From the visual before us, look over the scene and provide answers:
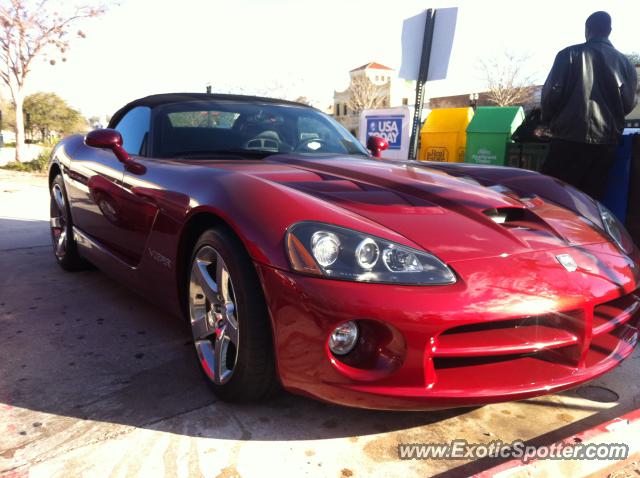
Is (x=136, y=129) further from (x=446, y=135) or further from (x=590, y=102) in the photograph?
(x=446, y=135)

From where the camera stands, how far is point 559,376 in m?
1.80

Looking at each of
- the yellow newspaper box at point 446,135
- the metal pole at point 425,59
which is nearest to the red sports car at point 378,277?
the metal pole at point 425,59

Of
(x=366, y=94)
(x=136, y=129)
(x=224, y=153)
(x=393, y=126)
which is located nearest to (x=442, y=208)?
(x=224, y=153)

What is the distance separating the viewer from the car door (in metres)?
2.89

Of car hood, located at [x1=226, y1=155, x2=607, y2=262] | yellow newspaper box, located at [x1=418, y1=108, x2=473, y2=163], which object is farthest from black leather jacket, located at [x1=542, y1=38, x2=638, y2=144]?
yellow newspaper box, located at [x1=418, y1=108, x2=473, y2=163]

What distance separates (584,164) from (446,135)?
3.64 meters

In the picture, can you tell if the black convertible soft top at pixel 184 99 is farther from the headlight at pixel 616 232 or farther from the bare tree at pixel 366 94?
the bare tree at pixel 366 94

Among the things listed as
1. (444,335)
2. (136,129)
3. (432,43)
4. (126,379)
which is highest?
(432,43)

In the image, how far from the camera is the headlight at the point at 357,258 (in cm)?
171

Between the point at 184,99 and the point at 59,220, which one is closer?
the point at 184,99

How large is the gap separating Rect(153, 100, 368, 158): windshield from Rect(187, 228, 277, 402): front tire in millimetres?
887

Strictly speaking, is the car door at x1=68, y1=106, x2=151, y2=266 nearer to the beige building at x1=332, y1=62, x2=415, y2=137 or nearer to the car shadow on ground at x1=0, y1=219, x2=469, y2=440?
the car shadow on ground at x1=0, y1=219, x2=469, y2=440

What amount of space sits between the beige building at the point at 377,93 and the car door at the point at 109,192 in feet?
135

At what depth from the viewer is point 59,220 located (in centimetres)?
424
